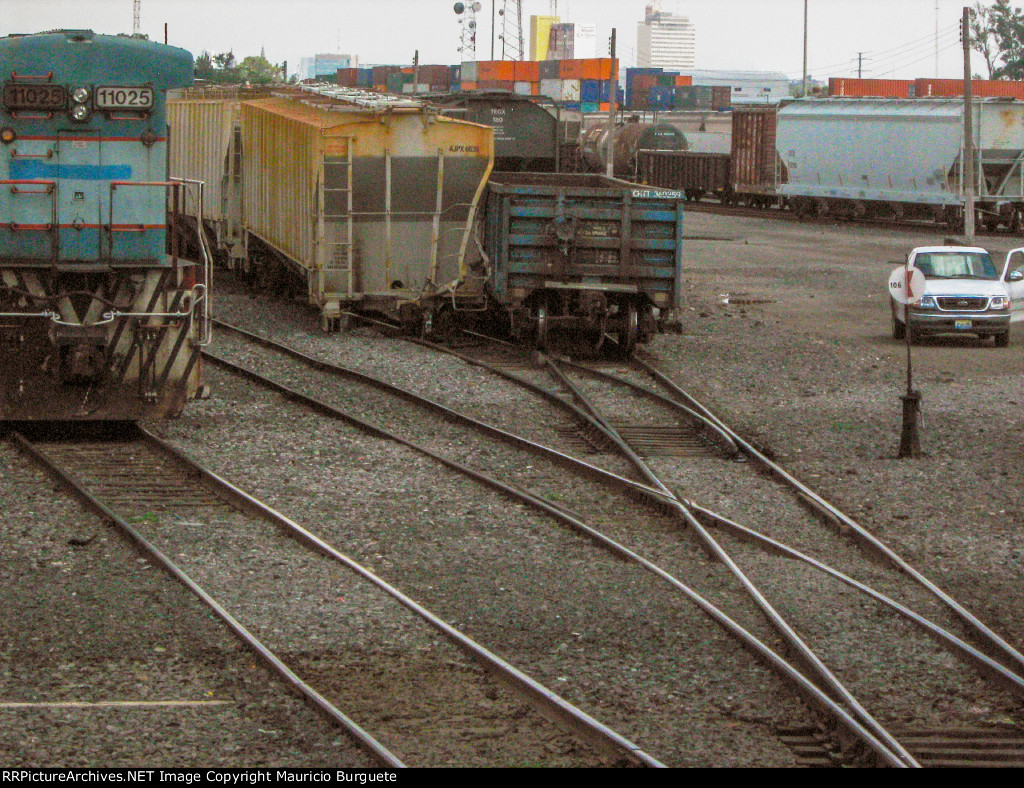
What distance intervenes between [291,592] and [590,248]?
1129 cm

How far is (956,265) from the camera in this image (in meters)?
23.8

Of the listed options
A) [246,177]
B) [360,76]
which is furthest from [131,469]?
[360,76]

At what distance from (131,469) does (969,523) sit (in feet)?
22.6

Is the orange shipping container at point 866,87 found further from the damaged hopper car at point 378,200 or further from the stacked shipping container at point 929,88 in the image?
the damaged hopper car at point 378,200

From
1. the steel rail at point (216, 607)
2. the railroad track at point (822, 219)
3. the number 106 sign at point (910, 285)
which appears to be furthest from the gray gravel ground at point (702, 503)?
the railroad track at point (822, 219)

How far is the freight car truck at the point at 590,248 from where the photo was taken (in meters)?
19.5

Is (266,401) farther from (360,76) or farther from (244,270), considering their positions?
(360,76)

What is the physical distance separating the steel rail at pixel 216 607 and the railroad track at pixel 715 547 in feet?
7.32

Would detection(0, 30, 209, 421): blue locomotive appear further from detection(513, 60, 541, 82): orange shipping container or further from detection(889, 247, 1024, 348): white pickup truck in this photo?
detection(513, 60, 541, 82): orange shipping container

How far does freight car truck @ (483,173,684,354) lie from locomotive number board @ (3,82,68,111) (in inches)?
294

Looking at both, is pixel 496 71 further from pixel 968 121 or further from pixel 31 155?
pixel 31 155

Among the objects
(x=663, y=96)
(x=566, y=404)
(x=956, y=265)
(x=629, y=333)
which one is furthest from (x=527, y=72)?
(x=566, y=404)
